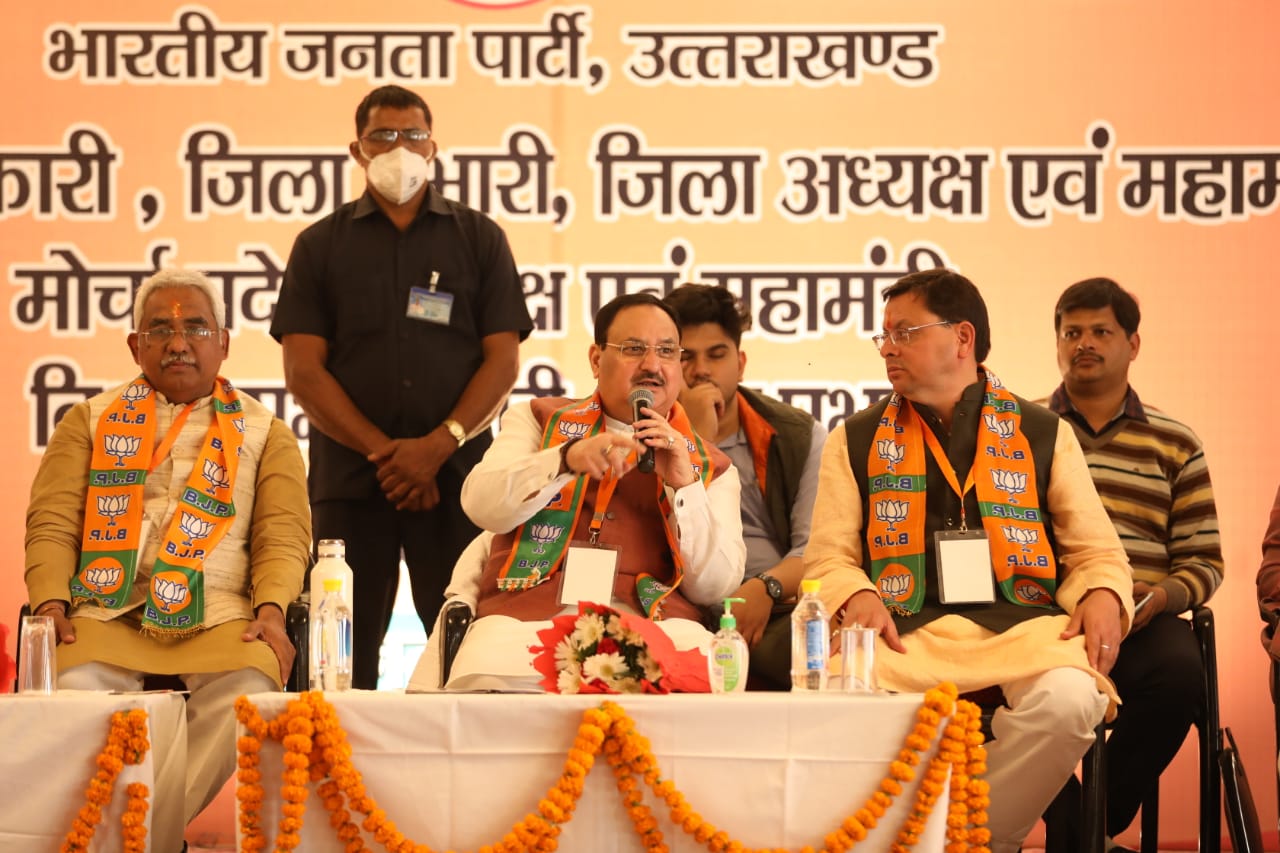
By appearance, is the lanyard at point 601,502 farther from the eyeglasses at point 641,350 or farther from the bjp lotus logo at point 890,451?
the bjp lotus logo at point 890,451

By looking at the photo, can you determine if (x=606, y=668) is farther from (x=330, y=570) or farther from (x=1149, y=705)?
(x=1149, y=705)

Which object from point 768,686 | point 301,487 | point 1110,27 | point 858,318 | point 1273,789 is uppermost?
point 1110,27

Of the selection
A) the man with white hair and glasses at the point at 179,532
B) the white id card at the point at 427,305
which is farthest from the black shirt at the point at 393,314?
the man with white hair and glasses at the point at 179,532

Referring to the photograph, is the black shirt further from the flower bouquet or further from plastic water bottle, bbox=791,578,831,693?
plastic water bottle, bbox=791,578,831,693

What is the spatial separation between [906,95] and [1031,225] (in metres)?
0.63

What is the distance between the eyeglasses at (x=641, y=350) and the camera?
12.3 feet

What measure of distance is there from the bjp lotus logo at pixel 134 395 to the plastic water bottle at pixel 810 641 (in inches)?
79.6

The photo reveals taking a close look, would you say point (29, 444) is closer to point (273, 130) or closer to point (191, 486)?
point (273, 130)

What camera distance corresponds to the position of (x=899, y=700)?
2.62 metres

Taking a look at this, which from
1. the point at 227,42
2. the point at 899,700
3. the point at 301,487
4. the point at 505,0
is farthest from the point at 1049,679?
the point at 227,42

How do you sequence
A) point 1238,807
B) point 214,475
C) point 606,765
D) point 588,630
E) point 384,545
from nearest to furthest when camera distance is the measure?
point 606,765 → point 588,630 → point 1238,807 → point 214,475 → point 384,545

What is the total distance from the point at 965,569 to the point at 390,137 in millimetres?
2178

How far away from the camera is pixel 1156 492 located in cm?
415

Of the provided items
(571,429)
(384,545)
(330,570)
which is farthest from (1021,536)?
(384,545)
